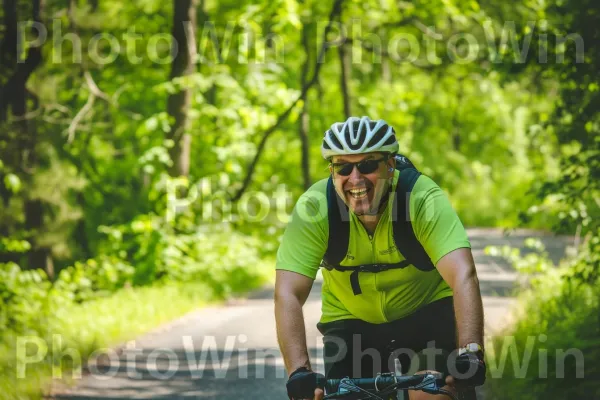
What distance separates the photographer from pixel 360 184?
13.6 ft

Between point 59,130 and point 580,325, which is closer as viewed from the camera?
point 580,325

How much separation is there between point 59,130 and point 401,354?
56.7ft

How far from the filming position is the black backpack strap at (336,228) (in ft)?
14.2

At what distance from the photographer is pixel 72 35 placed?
19031mm

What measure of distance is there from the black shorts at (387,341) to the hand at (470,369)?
32.0 inches

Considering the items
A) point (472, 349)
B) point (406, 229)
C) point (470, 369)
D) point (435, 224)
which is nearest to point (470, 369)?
point (470, 369)

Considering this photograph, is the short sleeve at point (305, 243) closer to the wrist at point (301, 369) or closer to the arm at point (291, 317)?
the arm at point (291, 317)

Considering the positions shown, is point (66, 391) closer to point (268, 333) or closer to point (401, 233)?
point (268, 333)

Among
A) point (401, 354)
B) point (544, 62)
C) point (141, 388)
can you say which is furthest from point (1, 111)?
point (401, 354)

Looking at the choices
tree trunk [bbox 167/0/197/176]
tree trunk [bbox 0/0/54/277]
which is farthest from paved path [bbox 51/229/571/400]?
tree trunk [bbox 0/0/54/277]

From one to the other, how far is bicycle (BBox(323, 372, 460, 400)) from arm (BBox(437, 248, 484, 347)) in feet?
0.77

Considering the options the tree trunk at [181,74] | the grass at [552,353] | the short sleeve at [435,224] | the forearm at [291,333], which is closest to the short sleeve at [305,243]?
the forearm at [291,333]

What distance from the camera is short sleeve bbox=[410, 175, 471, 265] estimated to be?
409cm

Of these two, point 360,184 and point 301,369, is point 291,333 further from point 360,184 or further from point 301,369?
point 360,184
